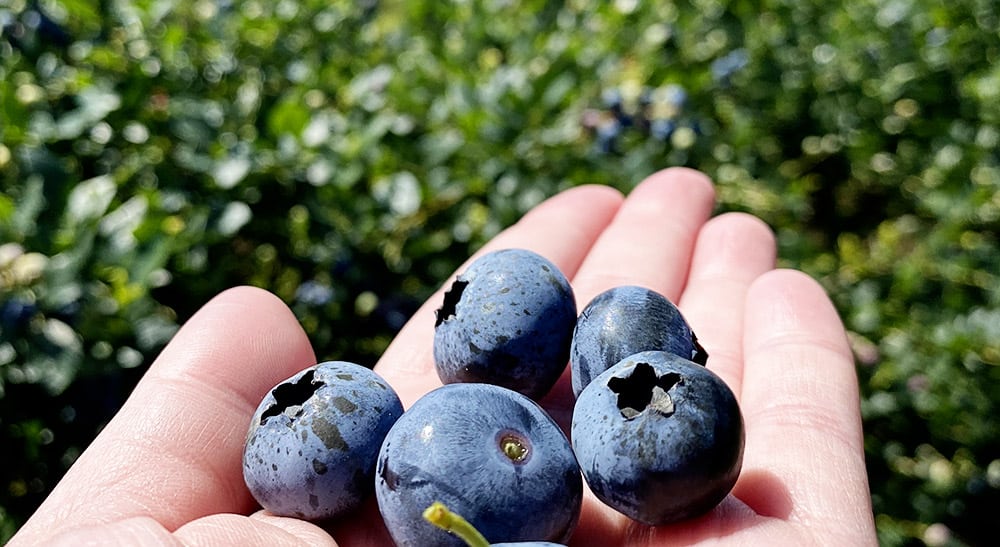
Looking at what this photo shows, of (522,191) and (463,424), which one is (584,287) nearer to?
(522,191)

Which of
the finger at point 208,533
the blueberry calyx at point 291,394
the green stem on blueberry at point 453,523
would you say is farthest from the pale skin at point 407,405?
the green stem on blueberry at point 453,523

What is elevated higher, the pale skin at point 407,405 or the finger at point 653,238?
the pale skin at point 407,405

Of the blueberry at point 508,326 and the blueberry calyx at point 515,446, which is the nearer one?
the blueberry calyx at point 515,446

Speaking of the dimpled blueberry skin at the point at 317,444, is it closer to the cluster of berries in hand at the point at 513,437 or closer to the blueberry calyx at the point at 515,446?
the cluster of berries in hand at the point at 513,437

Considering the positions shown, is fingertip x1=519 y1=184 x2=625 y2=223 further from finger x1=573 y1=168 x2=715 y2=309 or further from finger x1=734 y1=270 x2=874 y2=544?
finger x1=734 y1=270 x2=874 y2=544

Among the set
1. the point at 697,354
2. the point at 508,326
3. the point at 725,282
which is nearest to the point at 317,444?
the point at 508,326

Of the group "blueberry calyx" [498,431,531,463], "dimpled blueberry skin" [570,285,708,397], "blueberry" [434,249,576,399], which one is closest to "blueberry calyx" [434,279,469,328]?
"blueberry" [434,249,576,399]

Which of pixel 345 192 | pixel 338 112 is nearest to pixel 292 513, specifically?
pixel 345 192
